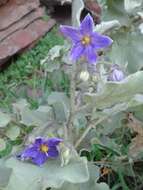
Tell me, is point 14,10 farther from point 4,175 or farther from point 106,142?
point 4,175

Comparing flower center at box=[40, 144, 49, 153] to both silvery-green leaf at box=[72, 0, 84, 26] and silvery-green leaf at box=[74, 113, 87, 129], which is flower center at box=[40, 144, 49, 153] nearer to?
silvery-green leaf at box=[74, 113, 87, 129]

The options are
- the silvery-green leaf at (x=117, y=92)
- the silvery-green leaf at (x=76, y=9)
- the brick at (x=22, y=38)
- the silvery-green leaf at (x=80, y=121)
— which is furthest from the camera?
the brick at (x=22, y=38)

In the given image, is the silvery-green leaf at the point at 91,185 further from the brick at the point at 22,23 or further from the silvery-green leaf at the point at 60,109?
the brick at the point at 22,23

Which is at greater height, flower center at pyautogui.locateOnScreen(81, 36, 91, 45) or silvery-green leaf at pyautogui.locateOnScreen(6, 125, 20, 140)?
flower center at pyautogui.locateOnScreen(81, 36, 91, 45)

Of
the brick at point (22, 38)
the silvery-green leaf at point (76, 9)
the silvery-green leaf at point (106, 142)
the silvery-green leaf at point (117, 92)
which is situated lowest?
the brick at point (22, 38)

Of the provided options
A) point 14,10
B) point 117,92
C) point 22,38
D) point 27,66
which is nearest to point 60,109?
point 117,92

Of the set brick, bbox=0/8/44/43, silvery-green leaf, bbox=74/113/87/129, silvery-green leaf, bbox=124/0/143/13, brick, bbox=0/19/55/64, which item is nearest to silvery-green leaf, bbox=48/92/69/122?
silvery-green leaf, bbox=74/113/87/129

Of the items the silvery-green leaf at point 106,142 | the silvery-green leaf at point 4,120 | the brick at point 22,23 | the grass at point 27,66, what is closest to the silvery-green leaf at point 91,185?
the silvery-green leaf at point 106,142

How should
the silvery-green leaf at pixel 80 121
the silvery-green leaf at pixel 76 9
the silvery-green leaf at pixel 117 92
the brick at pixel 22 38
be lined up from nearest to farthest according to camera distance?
the silvery-green leaf at pixel 117 92
the silvery-green leaf at pixel 76 9
the silvery-green leaf at pixel 80 121
the brick at pixel 22 38
